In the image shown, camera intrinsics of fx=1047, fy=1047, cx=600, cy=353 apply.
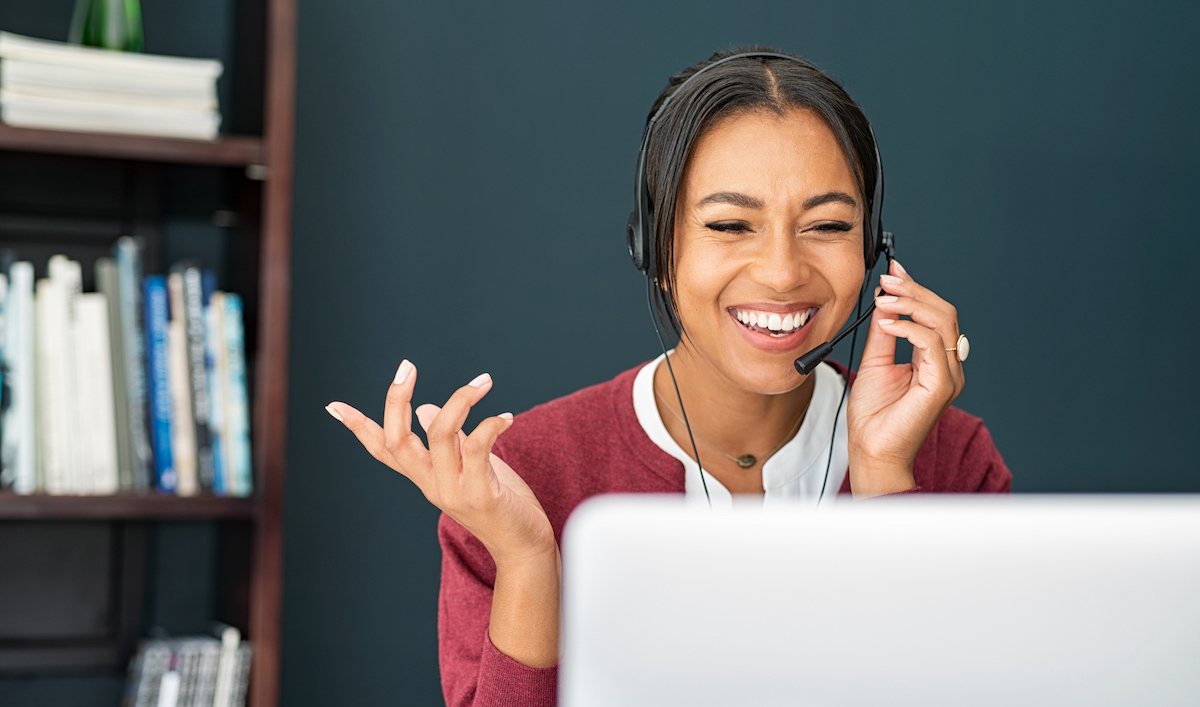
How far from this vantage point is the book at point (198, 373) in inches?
56.7

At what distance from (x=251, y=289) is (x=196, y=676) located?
0.55 m

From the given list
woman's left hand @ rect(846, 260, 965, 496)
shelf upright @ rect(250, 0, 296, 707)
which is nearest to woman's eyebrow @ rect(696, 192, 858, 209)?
woman's left hand @ rect(846, 260, 965, 496)

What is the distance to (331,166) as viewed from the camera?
1.91 metres

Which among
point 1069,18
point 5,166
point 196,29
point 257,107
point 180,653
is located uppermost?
point 1069,18

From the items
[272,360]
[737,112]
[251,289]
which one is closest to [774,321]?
[737,112]

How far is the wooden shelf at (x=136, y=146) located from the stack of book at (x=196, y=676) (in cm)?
66

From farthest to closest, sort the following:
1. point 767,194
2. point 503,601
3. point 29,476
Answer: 1. point 29,476
2. point 767,194
3. point 503,601

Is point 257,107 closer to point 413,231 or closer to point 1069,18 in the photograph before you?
point 413,231

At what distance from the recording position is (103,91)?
141cm

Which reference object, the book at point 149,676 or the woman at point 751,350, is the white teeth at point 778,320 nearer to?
the woman at point 751,350

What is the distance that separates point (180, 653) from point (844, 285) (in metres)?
1.02

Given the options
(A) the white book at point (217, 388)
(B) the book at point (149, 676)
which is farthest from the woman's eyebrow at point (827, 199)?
(B) the book at point (149, 676)

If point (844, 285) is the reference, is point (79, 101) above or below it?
above

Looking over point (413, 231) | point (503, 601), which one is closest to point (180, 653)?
point (503, 601)
